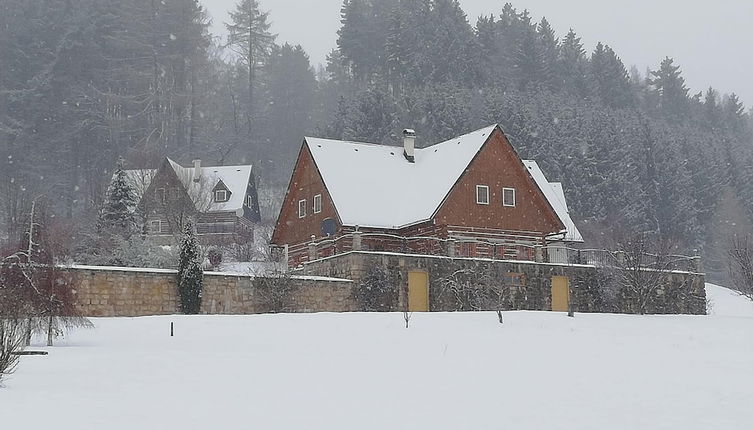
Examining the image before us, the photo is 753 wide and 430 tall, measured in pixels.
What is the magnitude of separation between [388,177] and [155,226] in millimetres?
15328

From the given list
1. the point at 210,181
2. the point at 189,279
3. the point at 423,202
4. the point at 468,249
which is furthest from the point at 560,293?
the point at 210,181

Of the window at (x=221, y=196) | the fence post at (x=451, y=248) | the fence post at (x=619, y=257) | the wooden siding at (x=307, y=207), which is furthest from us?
the window at (x=221, y=196)

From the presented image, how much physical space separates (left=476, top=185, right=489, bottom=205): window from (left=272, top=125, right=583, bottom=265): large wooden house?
40 mm

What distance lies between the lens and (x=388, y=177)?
3816 cm

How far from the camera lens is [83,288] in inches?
1024

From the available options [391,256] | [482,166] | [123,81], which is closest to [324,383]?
[391,256]

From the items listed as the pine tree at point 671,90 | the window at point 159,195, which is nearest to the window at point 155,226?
the window at point 159,195

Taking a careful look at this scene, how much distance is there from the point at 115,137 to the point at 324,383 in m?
50.9

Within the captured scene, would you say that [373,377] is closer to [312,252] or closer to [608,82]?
[312,252]

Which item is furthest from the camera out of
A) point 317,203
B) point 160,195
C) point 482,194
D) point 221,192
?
point 221,192

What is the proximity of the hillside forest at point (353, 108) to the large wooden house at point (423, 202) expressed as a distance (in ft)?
51.4

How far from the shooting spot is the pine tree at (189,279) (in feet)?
90.6

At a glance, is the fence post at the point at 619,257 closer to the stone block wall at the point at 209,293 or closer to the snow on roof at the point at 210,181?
the stone block wall at the point at 209,293

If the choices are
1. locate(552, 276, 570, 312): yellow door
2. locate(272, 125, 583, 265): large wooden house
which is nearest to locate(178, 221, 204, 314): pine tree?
locate(272, 125, 583, 265): large wooden house
